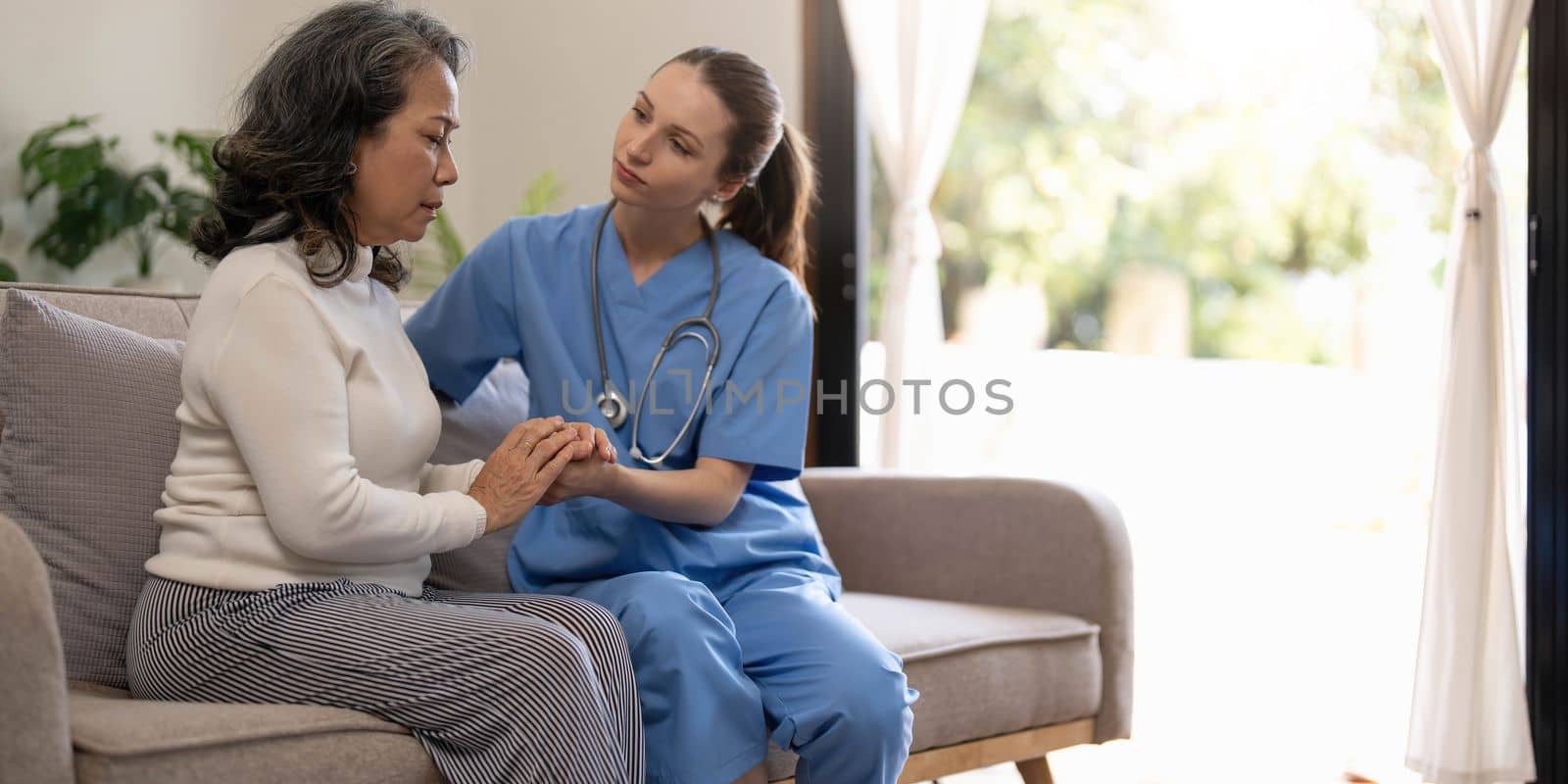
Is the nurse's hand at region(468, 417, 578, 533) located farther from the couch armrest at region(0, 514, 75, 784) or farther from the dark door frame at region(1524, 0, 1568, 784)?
the dark door frame at region(1524, 0, 1568, 784)

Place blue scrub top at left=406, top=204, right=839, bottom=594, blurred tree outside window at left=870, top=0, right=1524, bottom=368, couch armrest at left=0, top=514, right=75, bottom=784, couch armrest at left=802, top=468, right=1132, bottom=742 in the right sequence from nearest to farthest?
couch armrest at left=0, top=514, right=75, bottom=784 < blue scrub top at left=406, top=204, right=839, bottom=594 < couch armrest at left=802, top=468, right=1132, bottom=742 < blurred tree outside window at left=870, top=0, right=1524, bottom=368

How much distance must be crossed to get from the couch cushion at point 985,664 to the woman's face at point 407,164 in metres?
0.71

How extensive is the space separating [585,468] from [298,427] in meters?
0.31

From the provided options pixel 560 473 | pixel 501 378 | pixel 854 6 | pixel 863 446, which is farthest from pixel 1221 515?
pixel 560 473

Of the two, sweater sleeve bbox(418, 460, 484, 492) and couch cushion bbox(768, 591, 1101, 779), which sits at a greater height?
sweater sleeve bbox(418, 460, 484, 492)

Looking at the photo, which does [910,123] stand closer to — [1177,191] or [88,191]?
[88,191]

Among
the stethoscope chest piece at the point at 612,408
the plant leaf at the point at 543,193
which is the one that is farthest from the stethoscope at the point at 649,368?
the plant leaf at the point at 543,193

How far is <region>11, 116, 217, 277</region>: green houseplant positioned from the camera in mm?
2457

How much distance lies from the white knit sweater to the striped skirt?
1.6 inches

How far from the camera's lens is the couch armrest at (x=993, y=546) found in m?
1.79

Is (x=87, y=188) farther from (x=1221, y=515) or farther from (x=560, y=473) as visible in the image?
(x=1221, y=515)

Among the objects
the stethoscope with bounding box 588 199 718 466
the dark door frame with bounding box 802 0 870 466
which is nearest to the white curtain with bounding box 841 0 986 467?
the dark door frame with bounding box 802 0 870 466

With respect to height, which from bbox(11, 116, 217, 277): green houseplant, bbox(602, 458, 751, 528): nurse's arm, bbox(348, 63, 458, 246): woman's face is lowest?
bbox(602, 458, 751, 528): nurse's arm

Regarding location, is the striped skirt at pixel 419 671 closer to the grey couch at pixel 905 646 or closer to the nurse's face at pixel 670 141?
the grey couch at pixel 905 646
